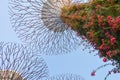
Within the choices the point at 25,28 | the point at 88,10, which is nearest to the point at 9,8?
the point at 25,28

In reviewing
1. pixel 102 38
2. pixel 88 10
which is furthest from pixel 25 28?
pixel 102 38

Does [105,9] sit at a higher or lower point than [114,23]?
higher

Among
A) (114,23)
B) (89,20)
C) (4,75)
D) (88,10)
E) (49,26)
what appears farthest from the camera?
(49,26)

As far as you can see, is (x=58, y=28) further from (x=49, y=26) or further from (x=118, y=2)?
(x=118, y=2)

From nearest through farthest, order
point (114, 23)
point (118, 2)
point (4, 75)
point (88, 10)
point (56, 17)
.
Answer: point (114, 23) → point (118, 2) → point (88, 10) → point (4, 75) → point (56, 17)

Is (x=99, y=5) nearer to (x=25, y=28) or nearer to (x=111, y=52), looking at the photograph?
(x=111, y=52)

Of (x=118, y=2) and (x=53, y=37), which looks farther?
(x=53, y=37)

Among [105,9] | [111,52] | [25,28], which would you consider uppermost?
[25,28]

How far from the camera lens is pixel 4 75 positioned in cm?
1147

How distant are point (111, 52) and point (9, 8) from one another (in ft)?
36.6

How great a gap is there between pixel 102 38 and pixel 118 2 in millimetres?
750

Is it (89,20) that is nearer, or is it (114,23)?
(114,23)

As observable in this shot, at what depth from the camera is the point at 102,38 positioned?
716 centimetres

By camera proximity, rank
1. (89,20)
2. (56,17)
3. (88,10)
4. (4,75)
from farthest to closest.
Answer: (56,17) < (4,75) < (88,10) < (89,20)
